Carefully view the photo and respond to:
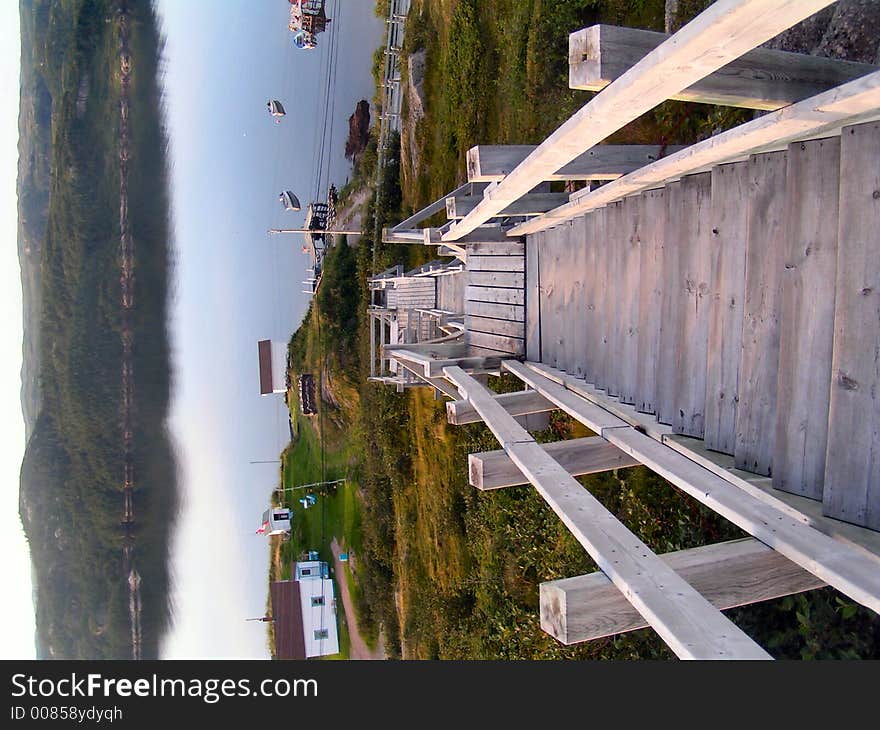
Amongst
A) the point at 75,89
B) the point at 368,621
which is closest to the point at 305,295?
the point at 368,621

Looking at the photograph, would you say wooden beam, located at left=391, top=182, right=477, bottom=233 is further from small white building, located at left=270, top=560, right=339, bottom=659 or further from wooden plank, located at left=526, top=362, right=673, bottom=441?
small white building, located at left=270, top=560, right=339, bottom=659

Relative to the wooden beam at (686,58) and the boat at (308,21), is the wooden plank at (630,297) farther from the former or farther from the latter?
the boat at (308,21)

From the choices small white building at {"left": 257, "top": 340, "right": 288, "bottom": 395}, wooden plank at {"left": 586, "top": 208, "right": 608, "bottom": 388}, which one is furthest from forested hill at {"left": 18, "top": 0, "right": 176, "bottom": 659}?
wooden plank at {"left": 586, "top": 208, "right": 608, "bottom": 388}

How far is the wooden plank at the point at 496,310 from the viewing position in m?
6.61

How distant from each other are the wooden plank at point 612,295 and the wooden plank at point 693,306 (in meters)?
0.77

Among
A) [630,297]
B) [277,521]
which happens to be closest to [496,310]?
[630,297]

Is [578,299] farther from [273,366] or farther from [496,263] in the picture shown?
[273,366]

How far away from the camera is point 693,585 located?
222 centimetres

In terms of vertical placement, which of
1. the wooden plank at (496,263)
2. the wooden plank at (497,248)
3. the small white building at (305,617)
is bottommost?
the small white building at (305,617)

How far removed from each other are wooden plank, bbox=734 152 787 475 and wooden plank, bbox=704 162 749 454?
0.35 ft

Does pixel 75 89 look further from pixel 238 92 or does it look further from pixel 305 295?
pixel 305 295

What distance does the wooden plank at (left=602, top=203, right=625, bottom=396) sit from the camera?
4.63 m

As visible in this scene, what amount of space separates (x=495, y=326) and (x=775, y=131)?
15.1 feet

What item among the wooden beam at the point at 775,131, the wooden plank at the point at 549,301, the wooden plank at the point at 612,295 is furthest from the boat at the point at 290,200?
the wooden beam at the point at 775,131
